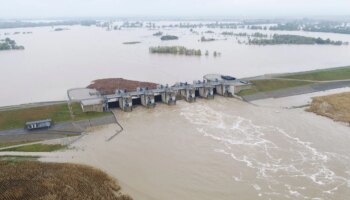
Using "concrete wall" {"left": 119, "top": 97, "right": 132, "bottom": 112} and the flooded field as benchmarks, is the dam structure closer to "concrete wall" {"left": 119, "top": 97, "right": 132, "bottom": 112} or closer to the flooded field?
"concrete wall" {"left": 119, "top": 97, "right": 132, "bottom": 112}

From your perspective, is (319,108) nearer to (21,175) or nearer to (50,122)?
(50,122)

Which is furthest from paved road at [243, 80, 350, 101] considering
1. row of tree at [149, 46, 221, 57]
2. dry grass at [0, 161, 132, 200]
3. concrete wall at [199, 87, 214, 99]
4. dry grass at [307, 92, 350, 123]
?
row of tree at [149, 46, 221, 57]

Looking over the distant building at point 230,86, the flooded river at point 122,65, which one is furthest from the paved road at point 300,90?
the flooded river at point 122,65

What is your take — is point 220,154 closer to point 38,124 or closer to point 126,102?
point 126,102

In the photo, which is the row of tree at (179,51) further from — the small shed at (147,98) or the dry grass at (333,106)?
the small shed at (147,98)

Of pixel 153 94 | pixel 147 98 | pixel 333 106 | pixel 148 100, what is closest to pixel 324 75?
pixel 333 106

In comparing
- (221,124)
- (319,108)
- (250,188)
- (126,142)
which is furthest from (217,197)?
(319,108)
